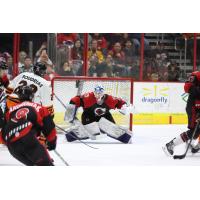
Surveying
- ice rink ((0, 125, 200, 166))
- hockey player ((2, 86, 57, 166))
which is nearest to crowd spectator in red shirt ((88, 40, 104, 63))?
ice rink ((0, 125, 200, 166))

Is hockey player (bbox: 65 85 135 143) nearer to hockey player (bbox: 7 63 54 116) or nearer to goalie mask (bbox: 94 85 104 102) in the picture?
goalie mask (bbox: 94 85 104 102)

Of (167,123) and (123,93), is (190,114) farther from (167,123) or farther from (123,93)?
(167,123)

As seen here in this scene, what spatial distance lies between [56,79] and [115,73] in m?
1.35

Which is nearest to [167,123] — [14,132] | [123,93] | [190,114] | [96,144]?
[123,93]

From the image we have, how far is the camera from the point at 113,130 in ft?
22.1

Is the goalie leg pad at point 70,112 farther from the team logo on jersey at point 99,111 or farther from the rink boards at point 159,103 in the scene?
the rink boards at point 159,103

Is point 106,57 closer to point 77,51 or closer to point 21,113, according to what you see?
point 77,51

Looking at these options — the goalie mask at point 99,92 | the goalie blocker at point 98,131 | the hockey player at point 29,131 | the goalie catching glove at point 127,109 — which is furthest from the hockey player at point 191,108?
the hockey player at point 29,131

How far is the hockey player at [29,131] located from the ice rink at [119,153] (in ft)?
3.82

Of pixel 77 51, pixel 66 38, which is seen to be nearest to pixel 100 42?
pixel 77 51

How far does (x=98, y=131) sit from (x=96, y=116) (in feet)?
0.62

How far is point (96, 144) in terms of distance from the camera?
6.77m

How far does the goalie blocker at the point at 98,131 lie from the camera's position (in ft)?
22.1

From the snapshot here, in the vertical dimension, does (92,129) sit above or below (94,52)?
below
